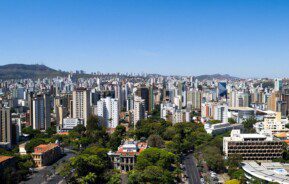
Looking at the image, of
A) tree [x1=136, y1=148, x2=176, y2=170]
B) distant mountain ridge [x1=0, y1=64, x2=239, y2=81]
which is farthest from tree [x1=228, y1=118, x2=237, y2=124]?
distant mountain ridge [x1=0, y1=64, x2=239, y2=81]

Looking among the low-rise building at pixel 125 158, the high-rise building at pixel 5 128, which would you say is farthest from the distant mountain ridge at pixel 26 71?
the low-rise building at pixel 125 158

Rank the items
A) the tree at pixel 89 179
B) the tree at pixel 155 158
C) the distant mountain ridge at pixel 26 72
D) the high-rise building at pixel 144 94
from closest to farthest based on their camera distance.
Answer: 1. the tree at pixel 89 179
2. the tree at pixel 155 158
3. the high-rise building at pixel 144 94
4. the distant mountain ridge at pixel 26 72

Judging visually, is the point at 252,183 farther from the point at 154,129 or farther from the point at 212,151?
the point at 154,129

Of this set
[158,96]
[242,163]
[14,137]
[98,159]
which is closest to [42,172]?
[98,159]

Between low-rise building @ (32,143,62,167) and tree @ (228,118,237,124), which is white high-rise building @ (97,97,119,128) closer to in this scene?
low-rise building @ (32,143,62,167)

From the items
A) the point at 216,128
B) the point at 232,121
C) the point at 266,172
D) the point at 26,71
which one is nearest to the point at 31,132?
the point at 216,128

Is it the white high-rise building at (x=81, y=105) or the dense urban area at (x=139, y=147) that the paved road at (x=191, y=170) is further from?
the white high-rise building at (x=81, y=105)
